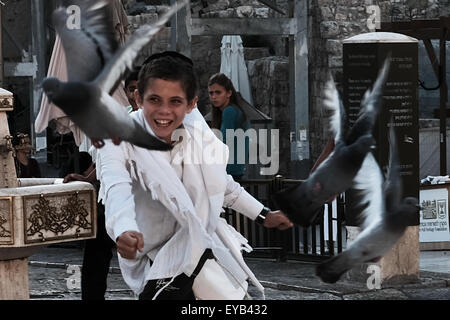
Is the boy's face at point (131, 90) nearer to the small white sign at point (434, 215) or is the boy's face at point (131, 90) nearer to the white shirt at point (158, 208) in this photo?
the white shirt at point (158, 208)

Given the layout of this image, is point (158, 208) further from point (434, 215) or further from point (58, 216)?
point (434, 215)

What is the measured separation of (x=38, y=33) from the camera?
5.55 m

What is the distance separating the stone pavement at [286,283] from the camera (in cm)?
716

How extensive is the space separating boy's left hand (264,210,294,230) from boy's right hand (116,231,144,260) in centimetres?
66

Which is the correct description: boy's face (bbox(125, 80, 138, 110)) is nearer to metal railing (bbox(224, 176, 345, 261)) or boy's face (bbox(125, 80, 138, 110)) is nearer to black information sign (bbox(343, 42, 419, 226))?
black information sign (bbox(343, 42, 419, 226))

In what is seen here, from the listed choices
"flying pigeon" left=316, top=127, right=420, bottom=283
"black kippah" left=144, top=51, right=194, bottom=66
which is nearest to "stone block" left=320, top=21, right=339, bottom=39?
"flying pigeon" left=316, top=127, right=420, bottom=283

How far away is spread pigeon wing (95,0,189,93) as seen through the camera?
15.9 feet

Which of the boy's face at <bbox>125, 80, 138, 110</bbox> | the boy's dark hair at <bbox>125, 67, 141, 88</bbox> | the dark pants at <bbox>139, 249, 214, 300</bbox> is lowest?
the dark pants at <bbox>139, 249, 214, 300</bbox>

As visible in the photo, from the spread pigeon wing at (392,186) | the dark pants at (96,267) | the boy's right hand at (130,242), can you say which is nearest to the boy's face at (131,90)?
the boy's right hand at (130,242)

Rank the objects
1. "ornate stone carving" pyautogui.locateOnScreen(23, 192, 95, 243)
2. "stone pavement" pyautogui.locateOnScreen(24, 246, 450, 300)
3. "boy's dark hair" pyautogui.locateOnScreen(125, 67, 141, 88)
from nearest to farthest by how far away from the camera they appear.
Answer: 1. "boy's dark hair" pyautogui.locateOnScreen(125, 67, 141, 88)
2. "ornate stone carving" pyautogui.locateOnScreen(23, 192, 95, 243)
3. "stone pavement" pyautogui.locateOnScreen(24, 246, 450, 300)

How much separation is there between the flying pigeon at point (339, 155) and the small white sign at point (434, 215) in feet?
15.8

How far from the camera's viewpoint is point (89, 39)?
16.0 feet

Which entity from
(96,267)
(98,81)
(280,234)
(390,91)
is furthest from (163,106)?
(280,234)
